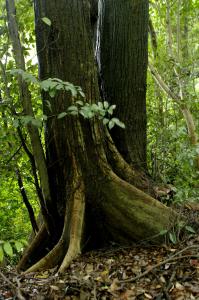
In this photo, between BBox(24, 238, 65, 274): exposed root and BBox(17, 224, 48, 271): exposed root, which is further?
BBox(17, 224, 48, 271): exposed root

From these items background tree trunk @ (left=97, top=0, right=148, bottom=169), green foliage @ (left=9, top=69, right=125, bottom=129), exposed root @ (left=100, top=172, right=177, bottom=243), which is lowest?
exposed root @ (left=100, top=172, right=177, bottom=243)

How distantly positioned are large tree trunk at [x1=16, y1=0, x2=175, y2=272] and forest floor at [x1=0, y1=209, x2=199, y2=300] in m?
0.24

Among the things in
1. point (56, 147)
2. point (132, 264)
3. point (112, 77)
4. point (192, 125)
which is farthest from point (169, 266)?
point (192, 125)

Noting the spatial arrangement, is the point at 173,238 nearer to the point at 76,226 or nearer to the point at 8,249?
the point at 76,226

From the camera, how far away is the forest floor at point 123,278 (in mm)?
2242

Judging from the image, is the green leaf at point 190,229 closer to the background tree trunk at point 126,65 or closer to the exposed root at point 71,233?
the exposed root at point 71,233

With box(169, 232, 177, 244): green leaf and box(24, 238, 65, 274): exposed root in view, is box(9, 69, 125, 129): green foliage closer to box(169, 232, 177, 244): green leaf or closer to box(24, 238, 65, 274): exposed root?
box(169, 232, 177, 244): green leaf

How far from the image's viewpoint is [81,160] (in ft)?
10.6

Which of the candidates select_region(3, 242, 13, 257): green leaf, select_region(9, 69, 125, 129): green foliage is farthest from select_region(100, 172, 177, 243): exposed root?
select_region(3, 242, 13, 257): green leaf

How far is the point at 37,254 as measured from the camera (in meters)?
3.55

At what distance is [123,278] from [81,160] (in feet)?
3.86

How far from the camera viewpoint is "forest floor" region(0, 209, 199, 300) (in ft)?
7.36

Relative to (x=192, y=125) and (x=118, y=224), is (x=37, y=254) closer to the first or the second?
(x=118, y=224)

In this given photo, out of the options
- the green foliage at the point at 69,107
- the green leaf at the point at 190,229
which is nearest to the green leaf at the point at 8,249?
the green foliage at the point at 69,107
